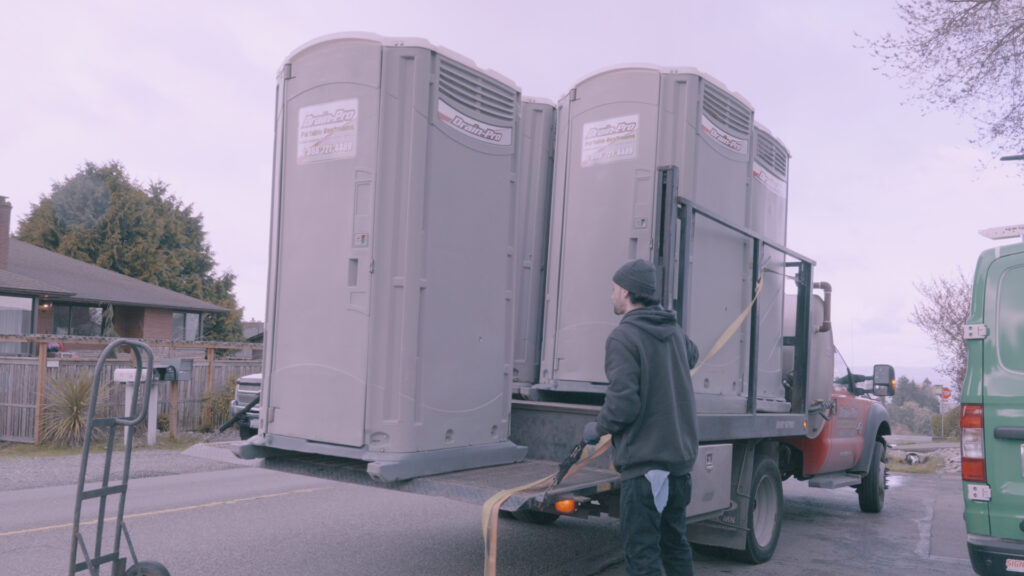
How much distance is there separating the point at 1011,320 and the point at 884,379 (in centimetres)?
423

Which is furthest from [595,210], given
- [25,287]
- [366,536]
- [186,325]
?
[186,325]

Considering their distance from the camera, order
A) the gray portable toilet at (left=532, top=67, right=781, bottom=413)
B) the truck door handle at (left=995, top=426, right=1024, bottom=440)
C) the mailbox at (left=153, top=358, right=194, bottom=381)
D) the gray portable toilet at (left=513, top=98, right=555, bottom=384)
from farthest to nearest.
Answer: the mailbox at (left=153, top=358, right=194, bottom=381) < the gray portable toilet at (left=513, top=98, right=555, bottom=384) < the gray portable toilet at (left=532, top=67, right=781, bottom=413) < the truck door handle at (left=995, top=426, right=1024, bottom=440)

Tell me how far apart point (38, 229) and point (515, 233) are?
146 ft

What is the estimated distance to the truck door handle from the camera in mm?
4953

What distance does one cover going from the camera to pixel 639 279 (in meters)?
4.64

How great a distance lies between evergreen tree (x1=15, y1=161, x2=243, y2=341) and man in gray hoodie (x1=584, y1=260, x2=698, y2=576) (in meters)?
41.3

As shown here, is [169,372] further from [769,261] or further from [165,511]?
[769,261]

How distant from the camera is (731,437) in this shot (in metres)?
6.16

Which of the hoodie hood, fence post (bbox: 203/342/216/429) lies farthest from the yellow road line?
fence post (bbox: 203/342/216/429)

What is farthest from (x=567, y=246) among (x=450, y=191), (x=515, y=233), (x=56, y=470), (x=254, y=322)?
(x=254, y=322)

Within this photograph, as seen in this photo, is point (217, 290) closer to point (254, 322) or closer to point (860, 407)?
point (254, 322)

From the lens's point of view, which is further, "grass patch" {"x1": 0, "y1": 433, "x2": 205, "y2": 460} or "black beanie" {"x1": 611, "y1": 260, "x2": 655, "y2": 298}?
"grass patch" {"x1": 0, "y1": 433, "x2": 205, "y2": 460}

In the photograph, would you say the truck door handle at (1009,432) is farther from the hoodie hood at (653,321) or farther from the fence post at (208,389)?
the fence post at (208,389)

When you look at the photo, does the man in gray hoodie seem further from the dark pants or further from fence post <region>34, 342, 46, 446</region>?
fence post <region>34, 342, 46, 446</region>
